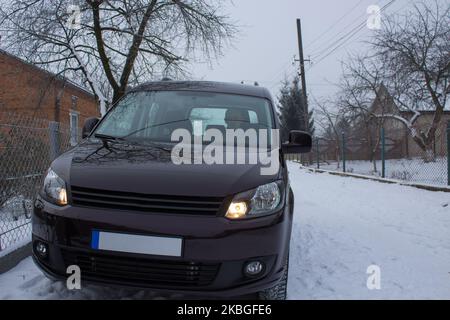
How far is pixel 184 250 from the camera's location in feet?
8.02

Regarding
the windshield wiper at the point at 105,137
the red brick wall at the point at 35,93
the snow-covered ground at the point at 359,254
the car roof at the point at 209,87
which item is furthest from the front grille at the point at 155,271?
the red brick wall at the point at 35,93

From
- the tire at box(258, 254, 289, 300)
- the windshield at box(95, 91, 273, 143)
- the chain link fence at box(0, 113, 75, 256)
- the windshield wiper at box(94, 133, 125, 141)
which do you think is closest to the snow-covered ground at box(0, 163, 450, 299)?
the tire at box(258, 254, 289, 300)

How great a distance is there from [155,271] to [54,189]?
35.1 inches

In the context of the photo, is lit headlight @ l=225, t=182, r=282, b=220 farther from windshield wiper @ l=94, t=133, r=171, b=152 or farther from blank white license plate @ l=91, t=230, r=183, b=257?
windshield wiper @ l=94, t=133, r=171, b=152

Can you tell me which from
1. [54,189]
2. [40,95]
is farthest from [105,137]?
[40,95]

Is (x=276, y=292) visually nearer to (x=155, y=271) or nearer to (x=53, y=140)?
(x=155, y=271)

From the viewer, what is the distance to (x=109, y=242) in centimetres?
248

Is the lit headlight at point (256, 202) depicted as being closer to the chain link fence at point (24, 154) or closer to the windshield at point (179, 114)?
the windshield at point (179, 114)

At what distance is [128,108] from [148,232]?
193 cm

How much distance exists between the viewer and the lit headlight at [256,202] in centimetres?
256

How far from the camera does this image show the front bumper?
2447mm

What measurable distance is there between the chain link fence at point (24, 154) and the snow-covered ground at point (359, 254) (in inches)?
59.5
